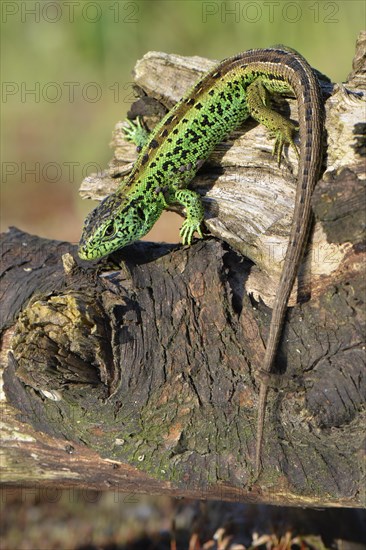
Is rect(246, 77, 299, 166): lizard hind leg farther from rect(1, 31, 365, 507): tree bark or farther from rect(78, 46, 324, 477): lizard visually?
rect(1, 31, 365, 507): tree bark

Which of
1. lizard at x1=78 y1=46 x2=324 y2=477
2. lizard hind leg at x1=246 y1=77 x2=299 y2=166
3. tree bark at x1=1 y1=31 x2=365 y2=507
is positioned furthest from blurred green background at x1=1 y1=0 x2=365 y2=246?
tree bark at x1=1 y1=31 x2=365 y2=507

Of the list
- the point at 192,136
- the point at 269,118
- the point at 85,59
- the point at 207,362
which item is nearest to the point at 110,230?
the point at 192,136

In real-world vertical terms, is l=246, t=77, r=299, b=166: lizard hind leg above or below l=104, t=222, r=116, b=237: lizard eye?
above

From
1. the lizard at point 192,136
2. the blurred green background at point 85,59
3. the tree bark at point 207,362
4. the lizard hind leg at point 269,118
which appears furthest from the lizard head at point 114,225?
the blurred green background at point 85,59

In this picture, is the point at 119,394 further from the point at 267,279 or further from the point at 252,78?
the point at 252,78

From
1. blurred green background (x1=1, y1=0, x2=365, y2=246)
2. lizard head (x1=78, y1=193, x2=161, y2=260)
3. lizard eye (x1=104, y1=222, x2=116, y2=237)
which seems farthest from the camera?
blurred green background (x1=1, y1=0, x2=365, y2=246)

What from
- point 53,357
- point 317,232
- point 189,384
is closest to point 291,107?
point 317,232
